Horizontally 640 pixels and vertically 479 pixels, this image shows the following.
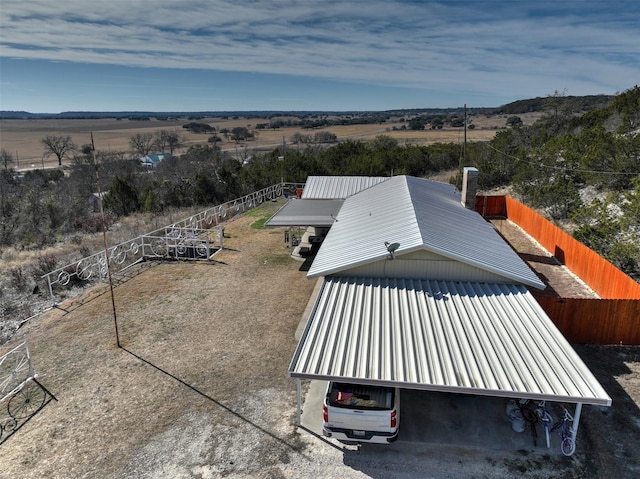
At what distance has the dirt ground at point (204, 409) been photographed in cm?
812

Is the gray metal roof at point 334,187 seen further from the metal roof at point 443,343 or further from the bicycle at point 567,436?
the bicycle at point 567,436

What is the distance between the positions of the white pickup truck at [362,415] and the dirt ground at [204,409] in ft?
1.82

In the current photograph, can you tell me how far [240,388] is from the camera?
34.4 feet

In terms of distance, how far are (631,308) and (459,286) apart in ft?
16.4

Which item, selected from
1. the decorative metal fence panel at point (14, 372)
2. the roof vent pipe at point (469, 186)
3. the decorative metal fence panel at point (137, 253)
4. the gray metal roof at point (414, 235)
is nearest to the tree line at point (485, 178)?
the roof vent pipe at point (469, 186)

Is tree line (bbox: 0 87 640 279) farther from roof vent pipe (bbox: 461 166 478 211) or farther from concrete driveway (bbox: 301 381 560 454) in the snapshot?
concrete driveway (bbox: 301 381 560 454)

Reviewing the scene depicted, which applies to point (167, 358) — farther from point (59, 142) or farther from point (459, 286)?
point (59, 142)

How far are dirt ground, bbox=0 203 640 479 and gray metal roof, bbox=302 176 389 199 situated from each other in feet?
33.9

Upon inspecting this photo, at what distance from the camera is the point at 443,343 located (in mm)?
9047

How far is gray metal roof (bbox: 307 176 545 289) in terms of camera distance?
1188cm

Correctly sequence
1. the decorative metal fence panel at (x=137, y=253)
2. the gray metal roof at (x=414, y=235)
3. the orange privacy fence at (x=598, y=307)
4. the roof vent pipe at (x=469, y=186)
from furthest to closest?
the roof vent pipe at (x=469, y=186), the decorative metal fence panel at (x=137, y=253), the orange privacy fence at (x=598, y=307), the gray metal roof at (x=414, y=235)

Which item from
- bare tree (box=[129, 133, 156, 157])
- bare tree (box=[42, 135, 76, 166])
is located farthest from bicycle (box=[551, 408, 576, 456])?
bare tree (box=[42, 135, 76, 166])

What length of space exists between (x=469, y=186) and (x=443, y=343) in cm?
1221

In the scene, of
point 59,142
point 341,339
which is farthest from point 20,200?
point 59,142
